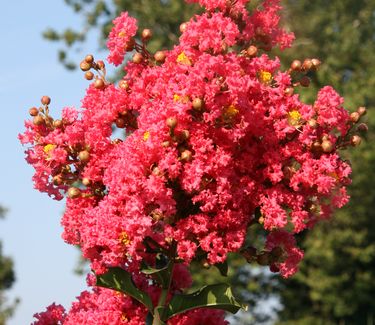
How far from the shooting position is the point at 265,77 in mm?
3512

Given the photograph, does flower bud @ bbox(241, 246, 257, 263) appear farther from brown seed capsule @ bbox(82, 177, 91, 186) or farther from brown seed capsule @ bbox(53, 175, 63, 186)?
brown seed capsule @ bbox(53, 175, 63, 186)

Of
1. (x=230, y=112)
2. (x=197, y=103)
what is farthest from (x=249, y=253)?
(x=197, y=103)

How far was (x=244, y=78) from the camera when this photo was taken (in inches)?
130

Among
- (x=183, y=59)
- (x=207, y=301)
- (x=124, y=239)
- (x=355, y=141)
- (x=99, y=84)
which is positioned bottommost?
(x=207, y=301)

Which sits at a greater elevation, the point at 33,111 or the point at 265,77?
the point at 33,111

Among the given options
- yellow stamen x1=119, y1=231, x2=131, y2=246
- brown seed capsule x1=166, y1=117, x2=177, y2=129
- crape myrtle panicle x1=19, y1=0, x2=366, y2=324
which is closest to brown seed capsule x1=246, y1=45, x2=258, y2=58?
crape myrtle panicle x1=19, y1=0, x2=366, y2=324

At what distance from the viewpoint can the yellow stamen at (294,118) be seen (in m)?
3.44

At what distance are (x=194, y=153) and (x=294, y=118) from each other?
1.58 ft

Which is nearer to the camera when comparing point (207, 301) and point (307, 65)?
point (207, 301)

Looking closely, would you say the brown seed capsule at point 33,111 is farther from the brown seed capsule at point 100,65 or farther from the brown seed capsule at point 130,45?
the brown seed capsule at point 130,45

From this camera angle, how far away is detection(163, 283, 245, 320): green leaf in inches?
138

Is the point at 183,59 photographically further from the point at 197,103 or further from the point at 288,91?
the point at 288,91

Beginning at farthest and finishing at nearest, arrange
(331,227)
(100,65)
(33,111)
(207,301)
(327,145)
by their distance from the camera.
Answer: (331,227) → (100,65) → (33,111) → (207,301) → (327,145)

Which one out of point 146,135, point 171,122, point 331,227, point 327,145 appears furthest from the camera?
point 331,227
